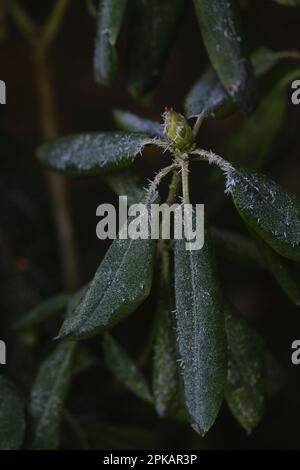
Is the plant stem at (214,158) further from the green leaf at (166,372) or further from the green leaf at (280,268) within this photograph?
the green leaf at (166,372)

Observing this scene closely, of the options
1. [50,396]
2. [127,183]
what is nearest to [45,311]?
[50,396]

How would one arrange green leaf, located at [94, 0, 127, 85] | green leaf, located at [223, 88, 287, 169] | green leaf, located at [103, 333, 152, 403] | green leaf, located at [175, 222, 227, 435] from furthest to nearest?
green leaf, located at [223, 88, 287, 169], green leaf, located at [103, 333, 152, 403], green leaf, located at [94, 0, 127, 85], green leaf, located at [175, 222, 227, 435]

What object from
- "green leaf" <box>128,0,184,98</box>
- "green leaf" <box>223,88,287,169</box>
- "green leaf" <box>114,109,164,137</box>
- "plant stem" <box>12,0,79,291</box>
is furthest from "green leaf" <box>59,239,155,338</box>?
"plant stem" <box>12,0,79,291</box>

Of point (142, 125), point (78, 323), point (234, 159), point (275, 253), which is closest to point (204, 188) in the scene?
point (234, 159)

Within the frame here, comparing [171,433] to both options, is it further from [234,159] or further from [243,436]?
[234,159]

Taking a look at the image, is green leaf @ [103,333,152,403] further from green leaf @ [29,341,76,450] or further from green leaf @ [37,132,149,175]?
green leaf @ [37,132,149,175]
